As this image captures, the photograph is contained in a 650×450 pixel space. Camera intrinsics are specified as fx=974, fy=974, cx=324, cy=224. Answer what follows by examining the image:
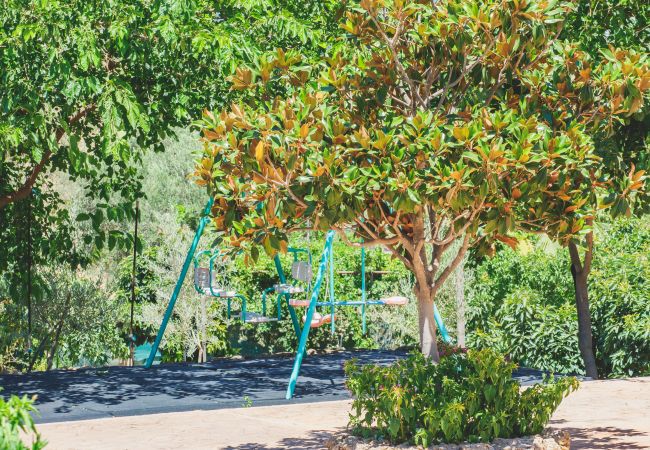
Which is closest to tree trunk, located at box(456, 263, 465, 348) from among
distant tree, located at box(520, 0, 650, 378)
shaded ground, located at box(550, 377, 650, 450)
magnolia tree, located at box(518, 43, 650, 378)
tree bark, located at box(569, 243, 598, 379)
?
tree bark, located at box(569, 243, 598, 379)

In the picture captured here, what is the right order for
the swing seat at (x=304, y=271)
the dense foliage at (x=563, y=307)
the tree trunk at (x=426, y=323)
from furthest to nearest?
the dense foliage at (x=563, y=307), the swing seat at (x=304, y=271), the tree trunk at (x=426, y=323)

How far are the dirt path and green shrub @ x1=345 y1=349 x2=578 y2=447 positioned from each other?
965mm

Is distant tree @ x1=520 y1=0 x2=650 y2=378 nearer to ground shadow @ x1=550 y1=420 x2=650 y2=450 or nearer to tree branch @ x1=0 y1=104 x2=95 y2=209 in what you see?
ground shadow @ x1=550 y1=420 x2=650 y2=450

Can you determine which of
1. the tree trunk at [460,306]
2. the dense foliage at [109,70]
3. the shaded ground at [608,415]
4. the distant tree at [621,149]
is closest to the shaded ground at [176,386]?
the shaded ground at [608,415]

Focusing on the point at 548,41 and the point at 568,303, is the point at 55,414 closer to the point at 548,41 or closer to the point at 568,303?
the point at 548,41

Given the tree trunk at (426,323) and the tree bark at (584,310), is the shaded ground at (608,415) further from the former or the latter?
the tree trunk at (426,323)

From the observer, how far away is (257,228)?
24.4ft

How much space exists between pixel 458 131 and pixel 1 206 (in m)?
8.14

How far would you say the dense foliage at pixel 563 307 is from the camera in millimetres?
14539

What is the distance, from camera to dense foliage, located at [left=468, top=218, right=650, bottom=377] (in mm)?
14539

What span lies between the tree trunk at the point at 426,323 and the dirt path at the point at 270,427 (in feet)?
4.48

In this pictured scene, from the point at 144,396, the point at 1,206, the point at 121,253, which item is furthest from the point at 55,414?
the point at 121,253

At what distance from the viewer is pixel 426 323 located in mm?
8531

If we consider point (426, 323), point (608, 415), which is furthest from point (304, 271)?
point (426, 323)
